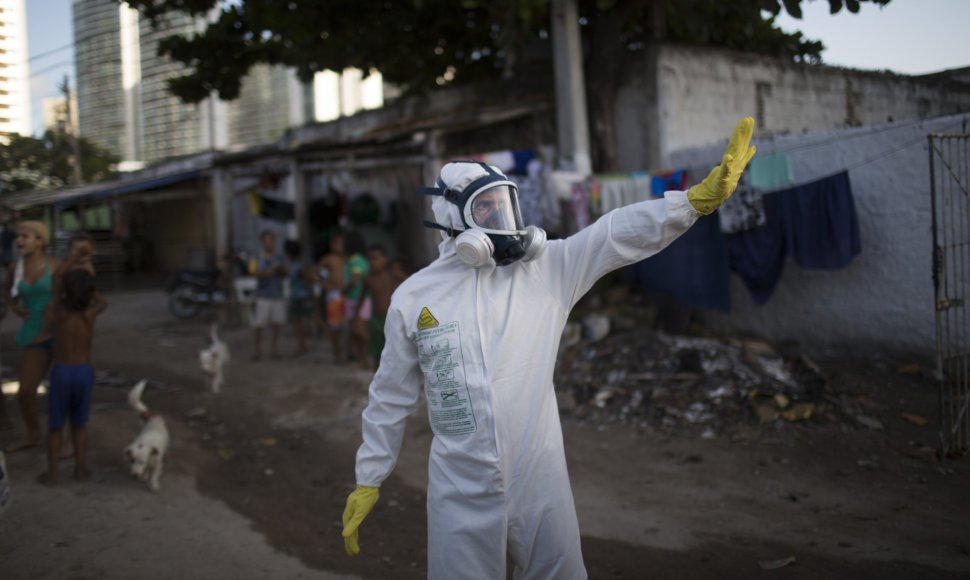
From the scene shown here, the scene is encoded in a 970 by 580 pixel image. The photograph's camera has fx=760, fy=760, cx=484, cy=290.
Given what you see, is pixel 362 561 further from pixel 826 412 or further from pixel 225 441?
pixel 826 412

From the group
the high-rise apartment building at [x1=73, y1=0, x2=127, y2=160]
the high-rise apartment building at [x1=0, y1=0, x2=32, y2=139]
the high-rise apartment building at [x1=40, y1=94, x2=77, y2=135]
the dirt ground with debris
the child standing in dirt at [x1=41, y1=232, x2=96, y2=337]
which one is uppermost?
the high-rise apartment building at [x1=73, y1=0, x2=127, y2=160]

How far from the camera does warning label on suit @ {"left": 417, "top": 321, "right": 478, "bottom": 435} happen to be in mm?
2566

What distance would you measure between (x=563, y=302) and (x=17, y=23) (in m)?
5.93

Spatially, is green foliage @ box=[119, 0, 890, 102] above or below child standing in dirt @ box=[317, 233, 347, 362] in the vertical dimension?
above

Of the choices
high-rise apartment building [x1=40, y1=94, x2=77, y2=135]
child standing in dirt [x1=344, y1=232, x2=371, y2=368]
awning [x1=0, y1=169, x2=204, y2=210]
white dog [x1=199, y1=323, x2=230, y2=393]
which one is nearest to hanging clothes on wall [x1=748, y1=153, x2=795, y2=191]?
child standing in dirt [x1=344, y1=232, x2=371, y2=368]

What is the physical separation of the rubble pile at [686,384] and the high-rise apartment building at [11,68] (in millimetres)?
5312

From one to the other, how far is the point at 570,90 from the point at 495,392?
7.55 meters

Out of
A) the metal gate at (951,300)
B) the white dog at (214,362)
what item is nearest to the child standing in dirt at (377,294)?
the white dog at (214,362)

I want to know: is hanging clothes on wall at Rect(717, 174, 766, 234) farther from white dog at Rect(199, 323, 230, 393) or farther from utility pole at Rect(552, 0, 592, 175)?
white dog at Rect(199, 323, 230, 393)

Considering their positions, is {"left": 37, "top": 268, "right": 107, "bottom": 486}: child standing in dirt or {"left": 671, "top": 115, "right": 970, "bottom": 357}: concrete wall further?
{"left": 671, "top": 115, "right": 970, "bottom": 357}: concrete wall

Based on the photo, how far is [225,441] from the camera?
6.81m

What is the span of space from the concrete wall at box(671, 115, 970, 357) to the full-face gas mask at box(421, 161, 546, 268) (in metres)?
5.20

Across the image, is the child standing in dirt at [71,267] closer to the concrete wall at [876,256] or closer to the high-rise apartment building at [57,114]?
the concrete wall at [876,256]

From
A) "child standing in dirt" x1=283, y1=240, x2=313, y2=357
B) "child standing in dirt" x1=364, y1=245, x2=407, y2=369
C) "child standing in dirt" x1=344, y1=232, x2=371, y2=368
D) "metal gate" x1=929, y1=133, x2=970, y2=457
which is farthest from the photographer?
"child standing in dirt" x1=283, y1=240, x2=313, y2=357
